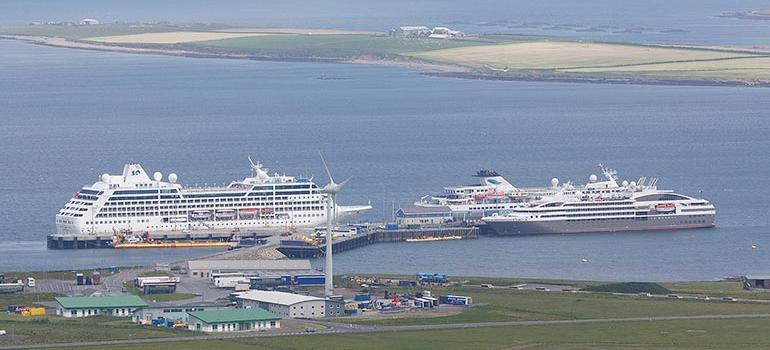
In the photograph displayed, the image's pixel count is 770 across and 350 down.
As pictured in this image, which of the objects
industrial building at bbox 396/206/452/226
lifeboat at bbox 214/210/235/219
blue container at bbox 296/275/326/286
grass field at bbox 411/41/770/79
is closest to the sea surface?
industrial building at bbox 396/206/452/226

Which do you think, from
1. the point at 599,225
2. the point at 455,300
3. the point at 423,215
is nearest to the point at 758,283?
the point at 455,300

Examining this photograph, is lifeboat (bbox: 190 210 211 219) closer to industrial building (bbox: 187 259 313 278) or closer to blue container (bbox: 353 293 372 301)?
industrial building (bbox: 187 259 313 278)

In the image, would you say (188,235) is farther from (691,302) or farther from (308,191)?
(691,302)

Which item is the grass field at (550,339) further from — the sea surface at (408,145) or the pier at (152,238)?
the pier at (152,238)

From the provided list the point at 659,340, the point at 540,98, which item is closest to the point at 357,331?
the point at 659,340

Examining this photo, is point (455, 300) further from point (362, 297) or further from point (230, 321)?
point (230, 321)
